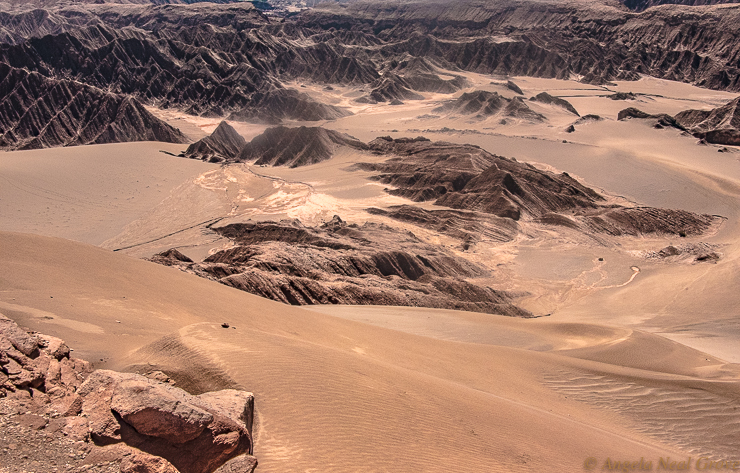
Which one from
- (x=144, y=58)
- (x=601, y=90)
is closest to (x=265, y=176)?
(x=144, y=58)

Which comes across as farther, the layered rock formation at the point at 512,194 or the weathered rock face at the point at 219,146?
the weathered rock face at the point at 219,146

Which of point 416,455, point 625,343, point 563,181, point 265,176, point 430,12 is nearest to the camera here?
point 416,455

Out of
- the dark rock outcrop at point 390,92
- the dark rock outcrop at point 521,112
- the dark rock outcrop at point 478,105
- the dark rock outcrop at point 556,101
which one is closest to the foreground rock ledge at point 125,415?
the dark rock outcrop at point 521,112

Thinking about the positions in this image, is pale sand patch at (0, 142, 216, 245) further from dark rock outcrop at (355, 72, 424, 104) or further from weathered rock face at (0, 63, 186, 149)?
dark rock outcrop at (355, 72, 424, 104)

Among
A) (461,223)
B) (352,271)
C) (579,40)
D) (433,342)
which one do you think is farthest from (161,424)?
(579,40)

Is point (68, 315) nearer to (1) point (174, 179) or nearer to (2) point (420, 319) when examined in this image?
(2) point (420, 319)

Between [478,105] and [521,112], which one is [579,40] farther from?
[521,112]

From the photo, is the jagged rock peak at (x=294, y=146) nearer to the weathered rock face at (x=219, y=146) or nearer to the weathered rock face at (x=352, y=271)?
the weathered rock face at (x=219, y=146)
